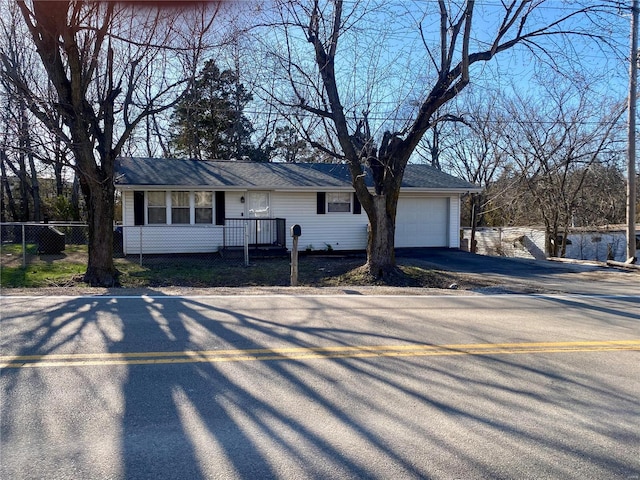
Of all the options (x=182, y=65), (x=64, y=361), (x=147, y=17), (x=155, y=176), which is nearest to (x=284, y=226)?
(x=155, y=176)

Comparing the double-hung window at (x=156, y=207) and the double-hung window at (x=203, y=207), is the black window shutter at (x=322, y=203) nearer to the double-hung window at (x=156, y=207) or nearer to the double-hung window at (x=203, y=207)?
the double-hung window at (x=203, y=207)

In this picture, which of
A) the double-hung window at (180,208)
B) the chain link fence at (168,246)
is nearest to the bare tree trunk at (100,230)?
the chain link fence at (168,246)

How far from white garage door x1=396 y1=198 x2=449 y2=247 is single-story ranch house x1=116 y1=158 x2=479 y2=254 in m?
0.04

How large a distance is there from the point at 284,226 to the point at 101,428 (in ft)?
53.0

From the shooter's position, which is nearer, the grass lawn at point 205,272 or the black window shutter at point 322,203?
the grass lawn at point 205,272

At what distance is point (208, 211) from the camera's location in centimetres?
1958

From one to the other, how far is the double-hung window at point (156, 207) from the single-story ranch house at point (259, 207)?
36 millimetres

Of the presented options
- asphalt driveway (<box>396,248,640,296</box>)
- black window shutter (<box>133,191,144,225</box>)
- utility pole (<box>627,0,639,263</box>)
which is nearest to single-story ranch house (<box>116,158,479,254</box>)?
black window shutter (<box>133,191,144,225</box>)

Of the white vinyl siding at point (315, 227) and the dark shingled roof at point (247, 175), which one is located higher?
the dark shingled roof at point (247, 175)

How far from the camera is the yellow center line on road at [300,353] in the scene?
526 centimetres

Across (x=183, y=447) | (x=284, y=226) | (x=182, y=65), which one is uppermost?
(x=182, y=65)

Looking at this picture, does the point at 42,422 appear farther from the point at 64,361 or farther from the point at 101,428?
the point at 64,361

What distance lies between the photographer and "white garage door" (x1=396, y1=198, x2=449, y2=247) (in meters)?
21.9

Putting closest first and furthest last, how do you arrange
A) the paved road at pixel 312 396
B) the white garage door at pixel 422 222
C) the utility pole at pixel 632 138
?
the paved road at pixel 312 396
the utility pole at pixel 632 138
the white garage door at pixel 422 222
